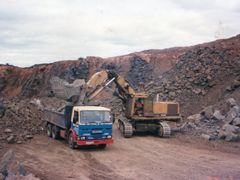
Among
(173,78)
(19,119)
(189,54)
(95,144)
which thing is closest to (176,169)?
(95,144)

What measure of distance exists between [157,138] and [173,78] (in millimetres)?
12857

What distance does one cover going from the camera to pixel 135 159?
18.8 m

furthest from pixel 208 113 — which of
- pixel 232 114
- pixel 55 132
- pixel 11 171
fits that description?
pixel 11 171

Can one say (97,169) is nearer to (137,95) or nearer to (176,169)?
(176,169)

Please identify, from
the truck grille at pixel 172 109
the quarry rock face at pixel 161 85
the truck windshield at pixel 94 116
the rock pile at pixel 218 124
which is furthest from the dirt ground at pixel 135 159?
the truck grille at pixel 172 109

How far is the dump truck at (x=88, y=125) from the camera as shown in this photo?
65.7ft

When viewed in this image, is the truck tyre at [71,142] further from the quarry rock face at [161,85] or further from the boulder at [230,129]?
the boulder at [230,129]

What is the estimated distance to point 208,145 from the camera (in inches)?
893

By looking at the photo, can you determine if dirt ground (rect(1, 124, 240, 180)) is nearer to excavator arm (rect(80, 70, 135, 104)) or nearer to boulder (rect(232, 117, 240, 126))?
boulder (rect(232, 117, 240, 126))

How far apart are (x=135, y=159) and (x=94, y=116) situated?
3099 millimetres

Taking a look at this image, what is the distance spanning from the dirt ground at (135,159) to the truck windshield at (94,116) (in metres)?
1.58

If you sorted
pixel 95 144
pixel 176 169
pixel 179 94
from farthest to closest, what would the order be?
1. pixel 179 94
2. pixel 95 144
3. pixel 176 169

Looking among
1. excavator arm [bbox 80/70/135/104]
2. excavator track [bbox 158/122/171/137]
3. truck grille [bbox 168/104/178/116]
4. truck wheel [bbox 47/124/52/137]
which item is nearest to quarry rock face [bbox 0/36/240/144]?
excavator arm [bbox 80/70/135/104]

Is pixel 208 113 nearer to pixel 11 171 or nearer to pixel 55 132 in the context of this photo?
pixel 55 132
